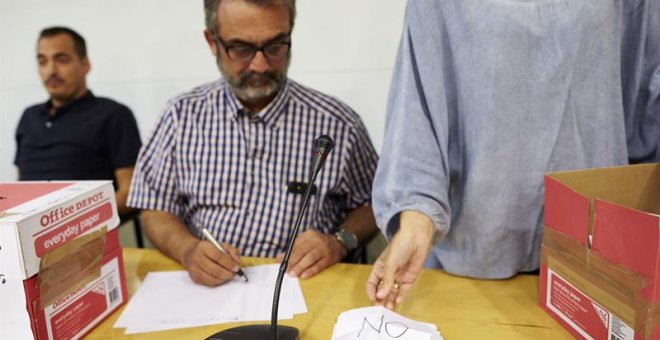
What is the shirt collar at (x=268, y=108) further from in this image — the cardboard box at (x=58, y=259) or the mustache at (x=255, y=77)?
the cardboard box at (x=58, y=259)

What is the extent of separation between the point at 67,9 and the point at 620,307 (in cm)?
225

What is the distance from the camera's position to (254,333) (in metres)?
0.77

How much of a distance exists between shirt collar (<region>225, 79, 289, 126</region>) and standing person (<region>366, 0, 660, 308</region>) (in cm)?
60

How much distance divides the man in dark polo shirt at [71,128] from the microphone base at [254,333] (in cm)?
137

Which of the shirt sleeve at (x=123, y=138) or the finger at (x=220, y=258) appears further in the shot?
the shirt sleeve at (x=123, y=138)

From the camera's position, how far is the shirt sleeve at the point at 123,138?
204 cm

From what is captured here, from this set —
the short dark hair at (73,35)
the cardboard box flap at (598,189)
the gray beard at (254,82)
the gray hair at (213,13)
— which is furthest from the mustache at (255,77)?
the short dark hair at (73,35)

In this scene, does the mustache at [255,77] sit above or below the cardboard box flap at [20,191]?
above

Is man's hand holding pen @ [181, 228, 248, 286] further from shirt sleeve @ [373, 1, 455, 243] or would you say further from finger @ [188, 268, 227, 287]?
shirt sleeve @ [373, 1, 455, 243]

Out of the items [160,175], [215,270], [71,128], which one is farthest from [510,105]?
[71,128]

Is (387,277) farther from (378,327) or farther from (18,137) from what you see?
(18,137)

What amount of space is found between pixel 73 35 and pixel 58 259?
1614mm

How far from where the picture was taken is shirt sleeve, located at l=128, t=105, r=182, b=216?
1.47 metres

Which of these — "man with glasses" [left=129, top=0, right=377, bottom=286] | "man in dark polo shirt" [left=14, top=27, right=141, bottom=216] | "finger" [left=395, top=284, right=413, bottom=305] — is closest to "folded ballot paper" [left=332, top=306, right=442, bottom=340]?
"finger" [left=395, top=284, right=413, bottom=305]
